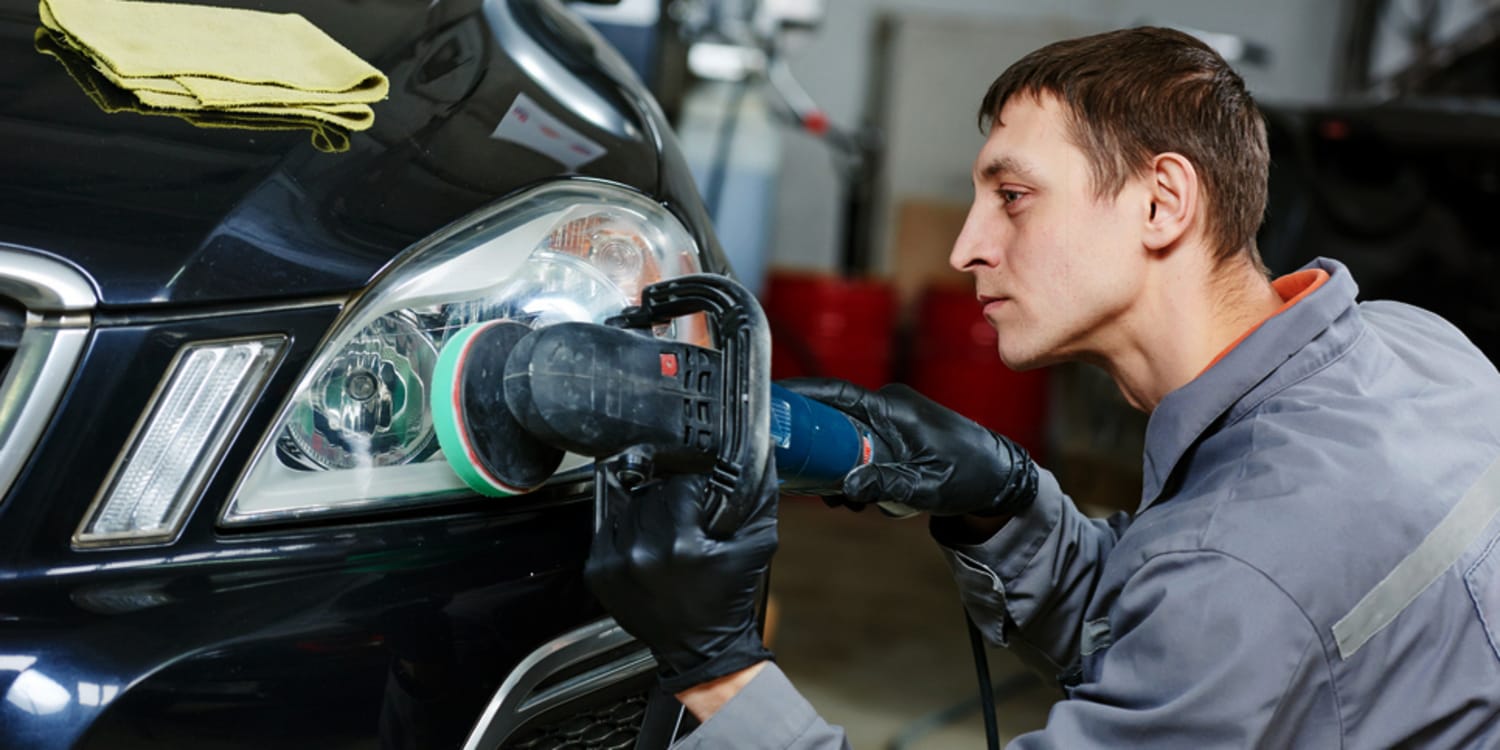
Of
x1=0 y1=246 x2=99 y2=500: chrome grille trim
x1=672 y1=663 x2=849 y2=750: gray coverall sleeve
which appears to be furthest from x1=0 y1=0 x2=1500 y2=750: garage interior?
x1=672 y1=663 x2=849 y2=750: gray coverall sleeve

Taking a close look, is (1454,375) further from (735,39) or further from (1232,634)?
(735,39)

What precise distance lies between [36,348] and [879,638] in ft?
9.21

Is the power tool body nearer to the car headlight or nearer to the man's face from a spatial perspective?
the car headlight

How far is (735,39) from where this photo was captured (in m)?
4.18

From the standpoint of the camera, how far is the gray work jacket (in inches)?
37.7

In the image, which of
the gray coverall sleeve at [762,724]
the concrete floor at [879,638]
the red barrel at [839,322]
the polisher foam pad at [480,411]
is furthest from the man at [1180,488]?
the red barrel at [839,322]

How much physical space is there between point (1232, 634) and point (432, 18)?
962 mm

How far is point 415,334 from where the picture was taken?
3.51 feet

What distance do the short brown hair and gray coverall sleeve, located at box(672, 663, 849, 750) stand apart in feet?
1.83

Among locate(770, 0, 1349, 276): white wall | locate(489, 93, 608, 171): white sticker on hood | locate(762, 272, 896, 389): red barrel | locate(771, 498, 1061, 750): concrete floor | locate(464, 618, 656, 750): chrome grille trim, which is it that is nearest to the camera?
locate(464, 618, 656, 750): chrome grille trim

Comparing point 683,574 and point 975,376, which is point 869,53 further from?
point 683,574

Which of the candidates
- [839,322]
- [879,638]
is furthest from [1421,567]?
[839,322]

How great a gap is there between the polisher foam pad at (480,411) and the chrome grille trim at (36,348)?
9.9 inches

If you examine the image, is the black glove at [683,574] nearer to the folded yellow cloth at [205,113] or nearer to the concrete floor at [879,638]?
the folded yellow cloth at [205,113]
